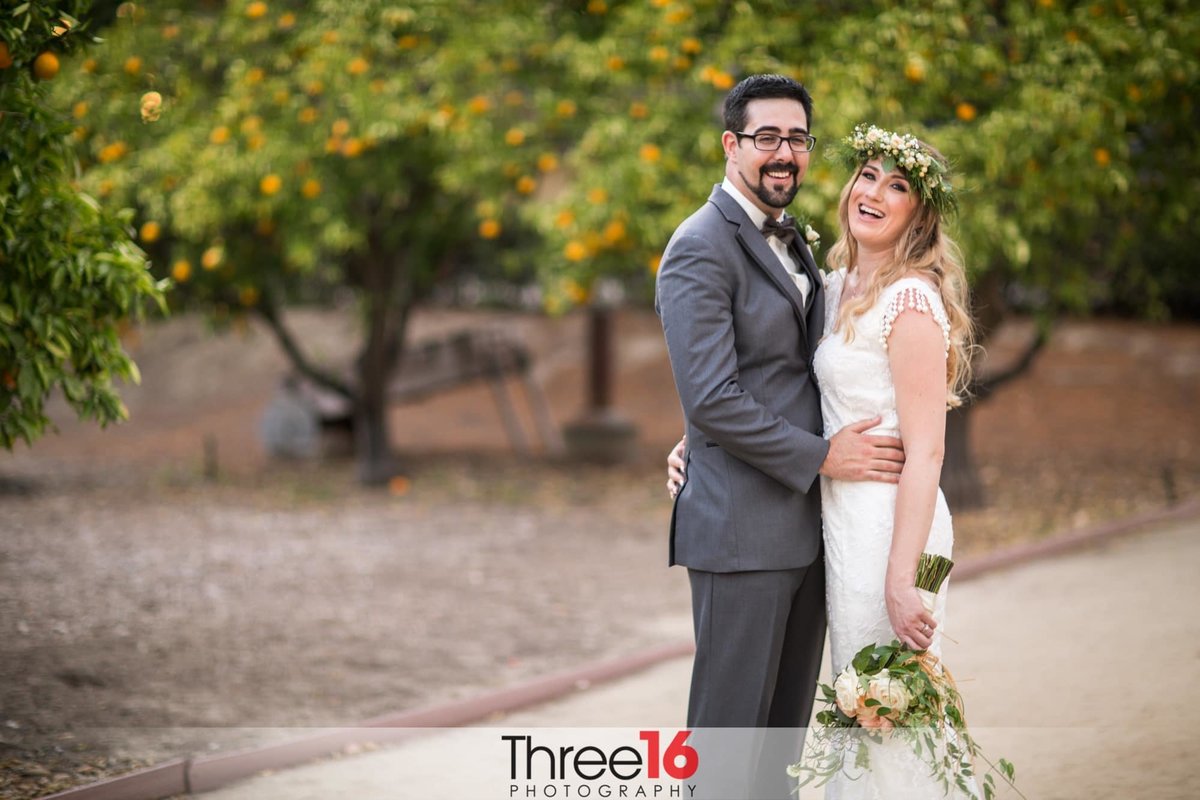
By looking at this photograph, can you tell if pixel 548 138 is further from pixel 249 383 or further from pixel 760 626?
pixel 249 383

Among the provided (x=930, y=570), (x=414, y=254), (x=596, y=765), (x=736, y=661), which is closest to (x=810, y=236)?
(x=930, y=570)

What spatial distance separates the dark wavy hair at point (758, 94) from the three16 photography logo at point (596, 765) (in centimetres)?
201

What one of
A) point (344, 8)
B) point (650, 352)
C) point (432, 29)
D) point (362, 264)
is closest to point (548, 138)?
point (432, 29)

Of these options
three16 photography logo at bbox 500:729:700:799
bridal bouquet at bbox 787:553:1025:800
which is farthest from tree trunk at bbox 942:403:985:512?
bridal bouquet at bbox 787:553:1025:800

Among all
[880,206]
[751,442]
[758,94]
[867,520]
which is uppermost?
[758,94]

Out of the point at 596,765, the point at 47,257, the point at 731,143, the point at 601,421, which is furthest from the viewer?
the point at 601,421

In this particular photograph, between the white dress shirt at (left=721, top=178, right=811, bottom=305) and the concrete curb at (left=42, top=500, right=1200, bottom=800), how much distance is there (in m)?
2.74

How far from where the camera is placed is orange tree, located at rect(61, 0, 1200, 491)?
23.3 feet

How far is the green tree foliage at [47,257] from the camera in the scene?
163 inches

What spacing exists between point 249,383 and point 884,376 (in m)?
18.5

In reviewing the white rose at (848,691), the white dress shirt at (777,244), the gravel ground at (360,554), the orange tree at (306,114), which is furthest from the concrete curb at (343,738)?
the orange tree at (306,114)

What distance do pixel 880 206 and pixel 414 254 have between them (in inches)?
346

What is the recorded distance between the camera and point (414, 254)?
38.4 feet

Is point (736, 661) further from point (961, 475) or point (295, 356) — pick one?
point (295, 356)
